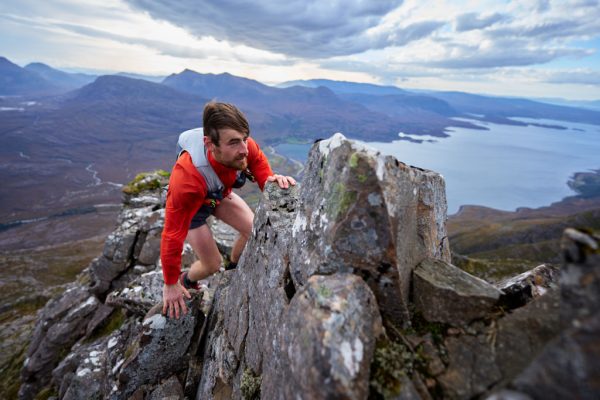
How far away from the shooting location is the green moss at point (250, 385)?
720cm

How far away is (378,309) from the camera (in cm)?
566

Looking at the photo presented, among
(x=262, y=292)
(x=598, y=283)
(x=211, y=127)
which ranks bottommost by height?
(x=262, y=292)

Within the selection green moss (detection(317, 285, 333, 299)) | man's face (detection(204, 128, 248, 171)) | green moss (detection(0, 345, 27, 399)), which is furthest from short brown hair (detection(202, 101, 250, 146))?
green moss (detection(0, 345, 27, 399))

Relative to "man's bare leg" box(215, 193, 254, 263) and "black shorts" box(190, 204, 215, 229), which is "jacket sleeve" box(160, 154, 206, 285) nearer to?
"black shorts" box(190, 204, 215, 229)

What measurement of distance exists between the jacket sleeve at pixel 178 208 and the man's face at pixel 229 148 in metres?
0.86

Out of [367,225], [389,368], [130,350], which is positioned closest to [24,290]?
[130,350]

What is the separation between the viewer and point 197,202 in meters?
8.82

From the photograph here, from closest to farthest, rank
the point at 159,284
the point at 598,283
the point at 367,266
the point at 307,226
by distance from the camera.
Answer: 1. the point at 598,283
2. the point at 367,266
3. the point at 307,226
4. the point at 159,284

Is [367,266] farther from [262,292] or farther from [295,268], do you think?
[262,292]

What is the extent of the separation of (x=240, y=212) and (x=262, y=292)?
12.8 ft

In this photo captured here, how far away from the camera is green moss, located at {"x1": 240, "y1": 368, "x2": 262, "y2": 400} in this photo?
7.20 meters

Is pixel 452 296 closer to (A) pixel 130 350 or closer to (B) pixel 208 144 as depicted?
(B) pixel 208 144

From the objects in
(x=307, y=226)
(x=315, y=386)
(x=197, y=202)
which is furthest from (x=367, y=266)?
(x=197, y=202)

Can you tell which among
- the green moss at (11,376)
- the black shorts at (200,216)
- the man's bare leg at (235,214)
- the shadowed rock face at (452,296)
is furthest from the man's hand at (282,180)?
the green moss at (11,376)
